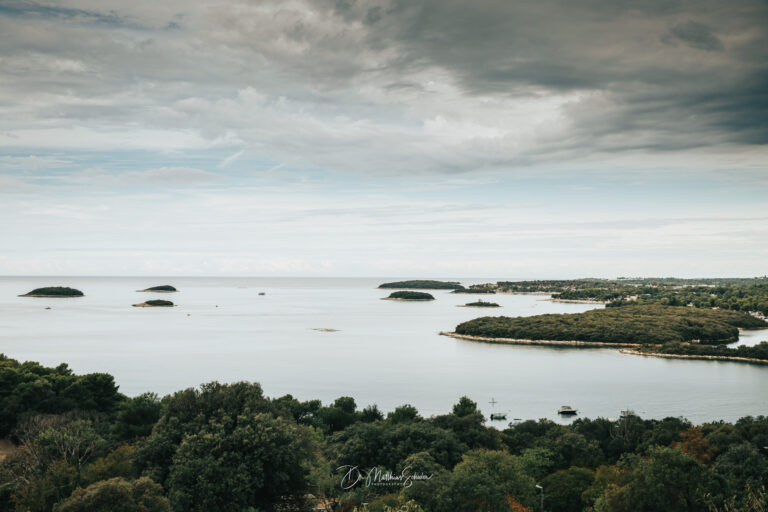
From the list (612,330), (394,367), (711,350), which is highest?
(612,330)

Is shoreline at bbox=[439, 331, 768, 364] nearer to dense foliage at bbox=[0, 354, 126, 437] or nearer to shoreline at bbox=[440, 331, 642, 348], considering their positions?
shoreline at bbox=[440, 331, 642, 348]

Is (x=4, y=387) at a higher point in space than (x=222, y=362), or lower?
higher

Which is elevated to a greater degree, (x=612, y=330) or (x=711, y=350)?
(x=612, y=330)

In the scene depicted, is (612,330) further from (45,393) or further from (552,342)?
(45,393)

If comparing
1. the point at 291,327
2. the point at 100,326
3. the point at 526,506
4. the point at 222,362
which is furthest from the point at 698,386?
the point at 100,326

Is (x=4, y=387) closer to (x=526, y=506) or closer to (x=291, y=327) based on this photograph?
(x=526, y=506)

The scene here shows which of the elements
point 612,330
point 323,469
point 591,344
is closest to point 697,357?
point 612,330

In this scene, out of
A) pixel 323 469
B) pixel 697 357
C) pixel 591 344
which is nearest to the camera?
pixel 323 469

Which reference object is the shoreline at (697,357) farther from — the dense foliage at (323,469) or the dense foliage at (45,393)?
the dense foliage at (45,393)
